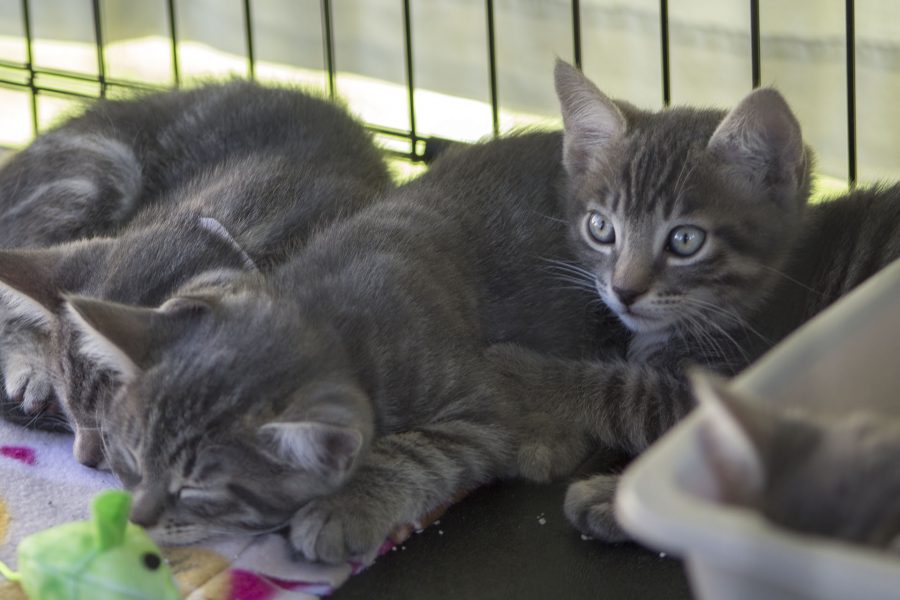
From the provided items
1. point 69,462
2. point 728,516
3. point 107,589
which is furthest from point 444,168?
point 728,516

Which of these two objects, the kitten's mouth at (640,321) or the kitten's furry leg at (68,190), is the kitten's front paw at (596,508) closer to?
the kitten's mouth at (640,321)

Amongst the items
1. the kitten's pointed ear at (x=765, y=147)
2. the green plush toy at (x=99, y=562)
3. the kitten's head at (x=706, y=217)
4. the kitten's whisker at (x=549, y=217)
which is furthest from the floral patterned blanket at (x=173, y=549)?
the kitten's pointed ear at (x=765, y=147)

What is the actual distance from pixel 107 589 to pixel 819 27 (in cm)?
227

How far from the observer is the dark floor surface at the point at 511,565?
1625 millimetres

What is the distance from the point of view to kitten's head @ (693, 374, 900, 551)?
938mm

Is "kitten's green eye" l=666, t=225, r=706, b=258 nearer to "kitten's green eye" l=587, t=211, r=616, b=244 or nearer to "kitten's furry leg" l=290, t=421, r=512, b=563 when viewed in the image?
"kitten's green eye" l=587, t=211, r=616, b=244

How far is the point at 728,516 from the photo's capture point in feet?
2.87

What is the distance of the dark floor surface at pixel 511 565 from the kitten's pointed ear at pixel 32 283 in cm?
65

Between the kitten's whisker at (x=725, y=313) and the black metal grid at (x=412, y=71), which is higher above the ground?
the black metal grid at (x=412, y=71)

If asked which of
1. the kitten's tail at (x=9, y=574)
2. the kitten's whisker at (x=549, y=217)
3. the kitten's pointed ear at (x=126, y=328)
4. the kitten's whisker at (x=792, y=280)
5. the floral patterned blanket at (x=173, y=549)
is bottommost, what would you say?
the floral patterned blanket at (x=173, y=549)

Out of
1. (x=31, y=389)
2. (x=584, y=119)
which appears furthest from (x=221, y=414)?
(x=584, y=119)

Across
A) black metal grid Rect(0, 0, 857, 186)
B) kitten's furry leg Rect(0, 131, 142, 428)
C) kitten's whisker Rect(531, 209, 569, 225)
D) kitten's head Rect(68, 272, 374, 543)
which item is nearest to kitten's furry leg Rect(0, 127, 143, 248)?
kitten's furry leg Rect(0, 131, 142, 428)

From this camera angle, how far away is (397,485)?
1695 millimetres

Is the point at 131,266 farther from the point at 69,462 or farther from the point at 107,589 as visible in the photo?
the point at 107,589
